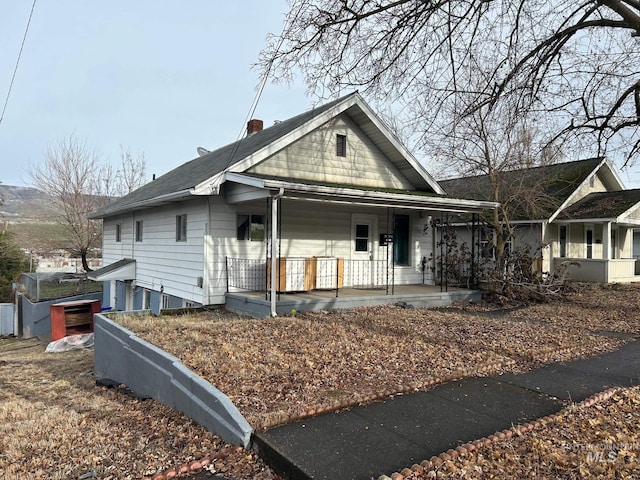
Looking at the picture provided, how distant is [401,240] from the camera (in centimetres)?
1438

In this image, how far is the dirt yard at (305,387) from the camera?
371 centimetres

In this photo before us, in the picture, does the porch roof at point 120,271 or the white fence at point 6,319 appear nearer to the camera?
the porch roof at point 120,271

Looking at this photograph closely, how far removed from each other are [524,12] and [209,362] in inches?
328

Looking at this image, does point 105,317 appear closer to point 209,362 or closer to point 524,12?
point 209,362

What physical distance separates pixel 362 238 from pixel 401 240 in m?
1.65

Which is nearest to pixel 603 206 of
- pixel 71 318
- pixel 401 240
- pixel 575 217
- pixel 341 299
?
pixel 575 217

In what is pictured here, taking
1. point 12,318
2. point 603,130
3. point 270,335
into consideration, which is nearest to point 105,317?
point 270,335

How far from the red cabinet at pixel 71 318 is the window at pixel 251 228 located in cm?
643

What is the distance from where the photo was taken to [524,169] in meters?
16.4

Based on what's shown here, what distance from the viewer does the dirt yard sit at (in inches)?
146

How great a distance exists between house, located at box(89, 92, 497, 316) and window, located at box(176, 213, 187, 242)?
29 mm

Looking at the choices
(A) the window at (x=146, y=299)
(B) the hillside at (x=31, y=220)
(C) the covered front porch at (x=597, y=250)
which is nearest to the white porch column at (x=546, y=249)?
(C) the covered front porch at (x=597, y=250)

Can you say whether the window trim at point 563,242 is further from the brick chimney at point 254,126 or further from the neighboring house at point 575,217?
the brick chimney at point 254,126

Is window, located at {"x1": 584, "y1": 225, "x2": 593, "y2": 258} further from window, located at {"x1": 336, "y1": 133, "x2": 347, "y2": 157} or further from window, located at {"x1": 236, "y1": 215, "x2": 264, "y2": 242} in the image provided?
window, located at {"x1": 236, "y1": 215, "x2": 264, "y2": 242}
